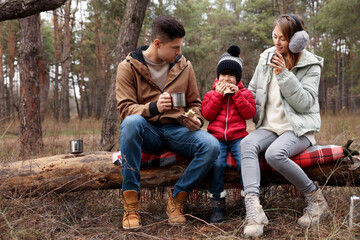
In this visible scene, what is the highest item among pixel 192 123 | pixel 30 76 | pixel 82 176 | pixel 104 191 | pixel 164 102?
pixel 30 76

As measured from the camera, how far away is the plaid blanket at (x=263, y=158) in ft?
9.00

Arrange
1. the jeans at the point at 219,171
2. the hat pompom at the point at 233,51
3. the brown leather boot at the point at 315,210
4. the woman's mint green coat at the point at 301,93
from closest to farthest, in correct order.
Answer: the brown leather boot at the point at 315,210 < the woman's mint green coat at the point at 301,93 < the jeans at the point at 219,171 < the hat pompom at the point at 233,51

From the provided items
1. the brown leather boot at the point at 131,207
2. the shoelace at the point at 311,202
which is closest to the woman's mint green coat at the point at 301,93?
the shoelace at the point at 311,202

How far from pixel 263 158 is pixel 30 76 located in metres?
4.92

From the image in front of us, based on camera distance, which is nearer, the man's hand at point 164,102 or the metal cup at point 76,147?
the man's hand at point 164,102

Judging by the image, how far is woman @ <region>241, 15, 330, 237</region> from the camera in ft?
8.33

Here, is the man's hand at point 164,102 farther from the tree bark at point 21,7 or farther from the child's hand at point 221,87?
the tree bark at point 21,7

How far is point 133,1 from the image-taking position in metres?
5.66

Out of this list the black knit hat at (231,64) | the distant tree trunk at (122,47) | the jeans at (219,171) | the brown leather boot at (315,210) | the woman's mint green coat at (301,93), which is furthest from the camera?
the distant tree trunk at (122,47)

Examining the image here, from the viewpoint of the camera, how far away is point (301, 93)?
2.66 metres

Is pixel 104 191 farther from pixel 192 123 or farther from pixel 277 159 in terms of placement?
pixel 277 159

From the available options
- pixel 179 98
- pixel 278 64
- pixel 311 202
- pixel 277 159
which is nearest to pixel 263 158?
pixel 277 159

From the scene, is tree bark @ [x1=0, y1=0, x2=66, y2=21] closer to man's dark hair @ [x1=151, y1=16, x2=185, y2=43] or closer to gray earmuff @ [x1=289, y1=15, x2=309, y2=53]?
man's dark hair @ [x1=151, y1=16, x2=185, y2=43]

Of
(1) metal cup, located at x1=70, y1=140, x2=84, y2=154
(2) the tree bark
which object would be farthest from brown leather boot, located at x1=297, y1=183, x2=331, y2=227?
(2) the tree bark
